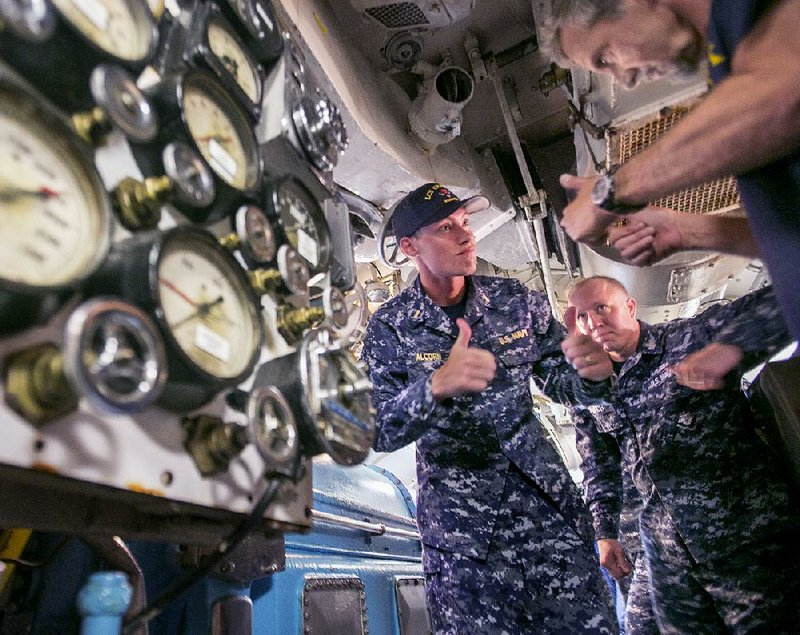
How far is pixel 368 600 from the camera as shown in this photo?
2102 millimetres

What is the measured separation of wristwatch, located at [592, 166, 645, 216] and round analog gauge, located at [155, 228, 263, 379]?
784 mm

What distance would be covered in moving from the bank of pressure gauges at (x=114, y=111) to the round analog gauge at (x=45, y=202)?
0.21 ft

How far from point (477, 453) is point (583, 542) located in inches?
15.6

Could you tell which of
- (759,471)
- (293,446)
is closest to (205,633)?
(293,446)

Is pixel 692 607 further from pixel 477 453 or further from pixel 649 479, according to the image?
pixel 477 453

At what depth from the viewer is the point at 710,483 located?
1.98 metres

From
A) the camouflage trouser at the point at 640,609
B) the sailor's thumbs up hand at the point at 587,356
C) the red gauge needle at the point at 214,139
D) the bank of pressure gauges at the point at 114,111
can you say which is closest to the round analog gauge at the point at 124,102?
the bank of pressure gauges at the point at 114,111

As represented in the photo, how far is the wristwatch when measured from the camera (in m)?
1.17

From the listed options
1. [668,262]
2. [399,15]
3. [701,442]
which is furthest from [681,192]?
[399,15]

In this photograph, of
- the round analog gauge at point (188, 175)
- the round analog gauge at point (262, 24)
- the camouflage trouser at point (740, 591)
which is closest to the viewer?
the round analog gauge at point (188, 175)

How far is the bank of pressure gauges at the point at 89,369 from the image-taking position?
568 mm

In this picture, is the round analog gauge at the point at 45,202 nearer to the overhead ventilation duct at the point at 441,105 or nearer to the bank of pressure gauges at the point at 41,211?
the bank of pressure gauges at the point at 41,211

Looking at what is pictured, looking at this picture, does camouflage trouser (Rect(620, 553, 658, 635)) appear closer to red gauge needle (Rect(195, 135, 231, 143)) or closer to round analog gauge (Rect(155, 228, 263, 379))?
round analog gauge (Rect(155, 228, 263, 379))

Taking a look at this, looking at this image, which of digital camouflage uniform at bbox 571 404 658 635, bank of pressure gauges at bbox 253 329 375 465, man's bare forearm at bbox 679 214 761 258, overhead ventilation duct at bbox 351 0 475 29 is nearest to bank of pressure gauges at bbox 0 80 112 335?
bank of pressure gauges at bbox 253 329 375 465
